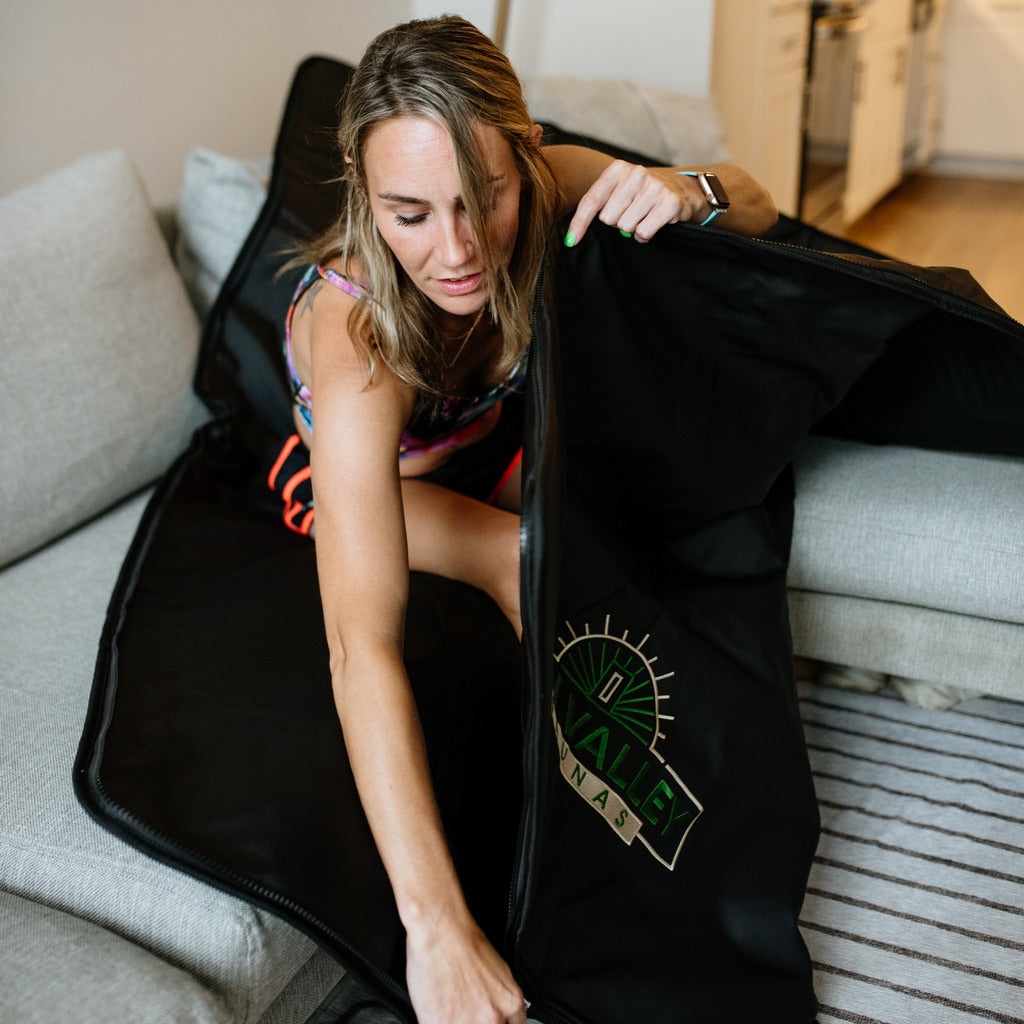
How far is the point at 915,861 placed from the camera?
1287 mm

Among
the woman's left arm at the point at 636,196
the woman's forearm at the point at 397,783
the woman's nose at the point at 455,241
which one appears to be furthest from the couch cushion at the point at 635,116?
the woman's forearm at the point at 397,783

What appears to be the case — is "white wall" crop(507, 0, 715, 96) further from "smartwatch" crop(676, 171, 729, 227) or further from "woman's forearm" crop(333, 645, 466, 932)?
"woman's forearm" crop(333, 645, 466, 932)

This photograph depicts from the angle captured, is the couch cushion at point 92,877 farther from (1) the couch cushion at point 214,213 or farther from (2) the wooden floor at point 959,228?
(2) the wooden floor at point 959,228

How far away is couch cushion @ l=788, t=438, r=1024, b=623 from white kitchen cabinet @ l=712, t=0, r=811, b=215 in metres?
1.78

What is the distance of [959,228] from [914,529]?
3.09 meters

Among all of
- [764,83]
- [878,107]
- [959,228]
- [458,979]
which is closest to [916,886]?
[458,979]

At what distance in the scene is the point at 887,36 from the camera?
4.04 meters

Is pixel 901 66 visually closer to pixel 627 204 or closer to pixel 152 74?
pixel 152 74

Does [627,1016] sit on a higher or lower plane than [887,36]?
lower

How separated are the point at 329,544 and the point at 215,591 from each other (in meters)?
0.37

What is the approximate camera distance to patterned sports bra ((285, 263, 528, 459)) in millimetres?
1214

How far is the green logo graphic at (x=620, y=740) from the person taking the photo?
0.99 meters

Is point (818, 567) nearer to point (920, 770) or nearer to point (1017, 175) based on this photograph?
point (920, 770)

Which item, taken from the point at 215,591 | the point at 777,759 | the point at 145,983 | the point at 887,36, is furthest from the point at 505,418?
the point at 887,36
